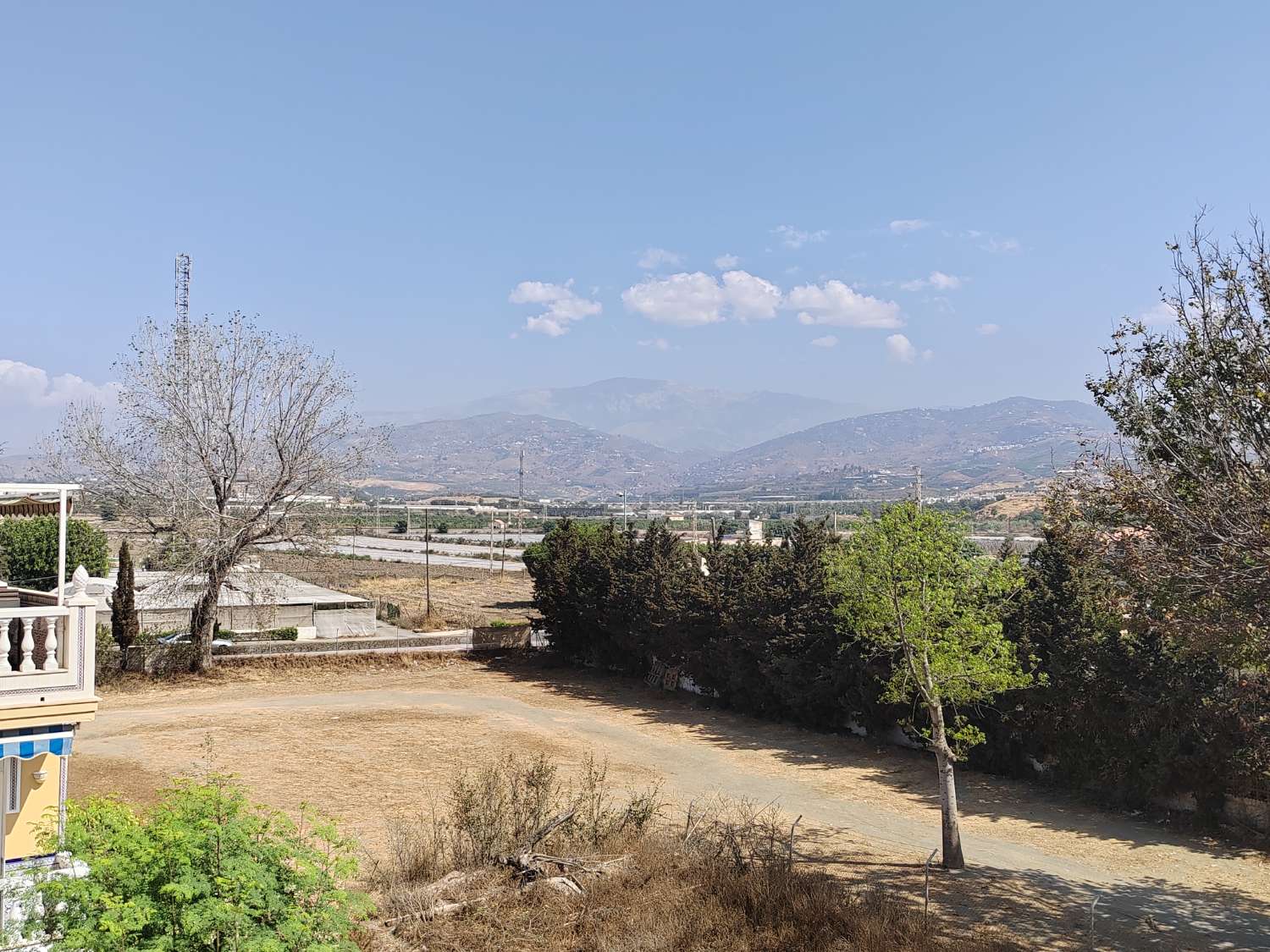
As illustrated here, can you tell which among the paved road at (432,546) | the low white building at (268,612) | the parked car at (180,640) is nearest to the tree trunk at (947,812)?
the parked car at (180,640)

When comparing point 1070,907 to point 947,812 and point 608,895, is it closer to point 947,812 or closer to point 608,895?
point 947,812

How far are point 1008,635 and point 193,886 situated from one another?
1531 cm

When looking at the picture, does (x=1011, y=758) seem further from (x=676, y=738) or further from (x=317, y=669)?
(x=317, y=669)

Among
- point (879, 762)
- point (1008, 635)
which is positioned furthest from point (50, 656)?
point (1008, 635)

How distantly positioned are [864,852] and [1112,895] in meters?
3.18

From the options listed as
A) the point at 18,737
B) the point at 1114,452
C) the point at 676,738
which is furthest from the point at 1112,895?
the point at 18,737

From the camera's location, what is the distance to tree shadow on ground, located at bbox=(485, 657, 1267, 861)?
1465 centimetres

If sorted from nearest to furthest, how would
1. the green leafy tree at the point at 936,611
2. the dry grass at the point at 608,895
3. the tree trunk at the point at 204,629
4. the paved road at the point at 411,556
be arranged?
the dry grass at the point at 608,895
the green leafy tree at the point at 936,611
the tree trunk at the point at 204,629
the paved road at the point at 411,556

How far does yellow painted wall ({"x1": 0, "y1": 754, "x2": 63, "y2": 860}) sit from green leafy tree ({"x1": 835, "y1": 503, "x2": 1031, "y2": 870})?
32.4ft

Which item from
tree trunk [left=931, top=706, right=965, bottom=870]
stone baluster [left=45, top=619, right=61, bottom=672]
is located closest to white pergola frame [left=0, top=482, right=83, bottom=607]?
stone baluster [left=45, top=619, right=61, bottom=672]

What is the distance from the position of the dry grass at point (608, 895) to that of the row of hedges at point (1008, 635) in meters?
4.52

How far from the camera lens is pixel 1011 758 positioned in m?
17.9

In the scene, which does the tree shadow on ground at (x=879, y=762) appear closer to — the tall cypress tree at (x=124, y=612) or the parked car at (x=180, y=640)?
the parked car at (x=180, y=640)

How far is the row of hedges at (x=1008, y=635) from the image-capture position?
1462 cm
